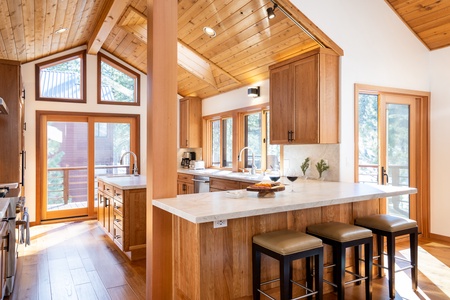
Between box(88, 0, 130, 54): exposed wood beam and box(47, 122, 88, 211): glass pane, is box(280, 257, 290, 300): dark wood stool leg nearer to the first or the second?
box(88, 0, 130, 54): exposed wood beam

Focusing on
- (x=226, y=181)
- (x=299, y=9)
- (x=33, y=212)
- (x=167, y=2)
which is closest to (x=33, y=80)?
(x=33, y=212)

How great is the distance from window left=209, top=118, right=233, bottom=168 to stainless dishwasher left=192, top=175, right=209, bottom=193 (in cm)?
80

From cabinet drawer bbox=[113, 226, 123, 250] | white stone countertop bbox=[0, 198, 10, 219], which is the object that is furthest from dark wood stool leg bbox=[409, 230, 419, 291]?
white stone countertop bbox=[0, 198, 10, 219]

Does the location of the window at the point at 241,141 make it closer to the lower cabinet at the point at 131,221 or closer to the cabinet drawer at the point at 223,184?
the cabinet drawer at the point at 223,184

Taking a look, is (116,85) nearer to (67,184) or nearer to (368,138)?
(67,184)

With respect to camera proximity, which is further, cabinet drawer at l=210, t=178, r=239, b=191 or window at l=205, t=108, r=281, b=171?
window at l=205, t=108, r=281, b=171

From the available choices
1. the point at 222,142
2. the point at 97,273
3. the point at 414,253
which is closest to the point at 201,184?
the point at 222,142

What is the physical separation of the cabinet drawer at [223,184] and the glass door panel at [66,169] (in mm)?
2743

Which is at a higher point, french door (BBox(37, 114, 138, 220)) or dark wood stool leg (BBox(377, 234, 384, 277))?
french door (BBox(37, 114, 138, 220))

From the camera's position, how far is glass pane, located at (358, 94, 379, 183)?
4.12m

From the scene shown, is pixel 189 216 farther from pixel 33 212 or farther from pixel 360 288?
pixel 33 212

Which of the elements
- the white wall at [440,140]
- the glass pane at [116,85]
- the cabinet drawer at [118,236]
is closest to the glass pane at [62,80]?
the glass pane at [116,85]

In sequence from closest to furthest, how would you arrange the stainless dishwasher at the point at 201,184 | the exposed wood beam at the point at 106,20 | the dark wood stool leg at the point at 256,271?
the dark wood stool leg at the point at 256,271
the exposed wood beam at the point at 106,20
the stainless dishwasher at the point at 201,184

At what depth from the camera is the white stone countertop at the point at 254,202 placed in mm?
2109
